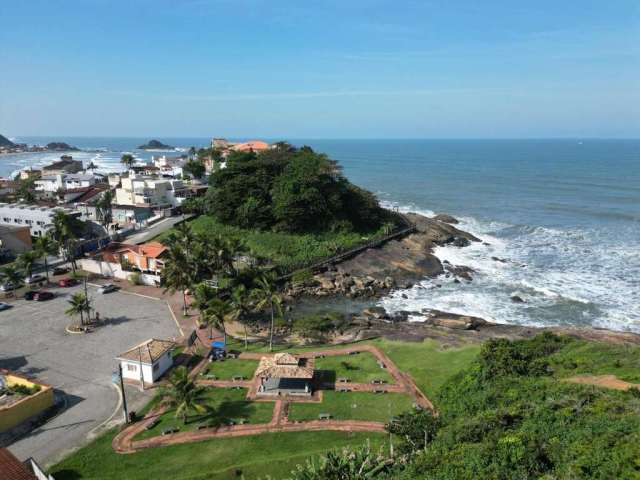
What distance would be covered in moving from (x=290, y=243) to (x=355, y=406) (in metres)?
36.2

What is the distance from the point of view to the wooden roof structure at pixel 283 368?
2805 centimetres

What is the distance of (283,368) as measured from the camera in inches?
1121

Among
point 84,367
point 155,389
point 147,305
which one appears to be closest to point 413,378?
point 155,389

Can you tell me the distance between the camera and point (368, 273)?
56.7 meters

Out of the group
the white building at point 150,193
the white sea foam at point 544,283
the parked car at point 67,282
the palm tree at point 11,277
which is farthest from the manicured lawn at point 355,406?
the white building at point 150,193

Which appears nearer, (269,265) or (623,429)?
(623,429)

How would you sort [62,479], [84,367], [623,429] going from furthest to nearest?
[84,367] → [62,479] → [623,429]

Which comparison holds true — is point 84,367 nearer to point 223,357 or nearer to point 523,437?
point 223,357

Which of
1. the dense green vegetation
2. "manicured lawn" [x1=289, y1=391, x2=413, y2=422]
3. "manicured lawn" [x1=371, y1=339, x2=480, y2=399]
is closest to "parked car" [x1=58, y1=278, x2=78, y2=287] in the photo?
the dense green vegetation

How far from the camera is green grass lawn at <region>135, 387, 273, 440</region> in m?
25.5

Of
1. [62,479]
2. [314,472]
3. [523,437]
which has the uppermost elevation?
[523,437]

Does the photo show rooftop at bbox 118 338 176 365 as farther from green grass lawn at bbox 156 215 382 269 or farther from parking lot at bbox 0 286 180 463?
green grass lawn at bbox 156 215 382 269

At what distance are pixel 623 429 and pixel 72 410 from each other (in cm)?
2835

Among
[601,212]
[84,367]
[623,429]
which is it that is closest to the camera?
[623,429]
